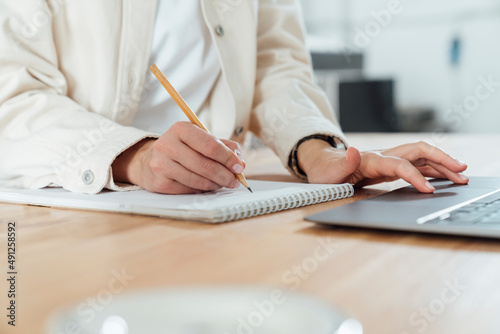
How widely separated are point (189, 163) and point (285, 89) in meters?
0.55

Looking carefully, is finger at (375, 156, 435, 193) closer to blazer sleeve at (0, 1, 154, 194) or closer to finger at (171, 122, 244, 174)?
finger at (171, 122, 244, 174)

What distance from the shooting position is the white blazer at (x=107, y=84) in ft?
2.86

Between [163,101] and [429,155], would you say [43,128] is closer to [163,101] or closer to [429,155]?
[163,101]

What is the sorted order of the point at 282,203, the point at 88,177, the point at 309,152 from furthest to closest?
the point at 309,152
the point at 88,177
the point at 282,203

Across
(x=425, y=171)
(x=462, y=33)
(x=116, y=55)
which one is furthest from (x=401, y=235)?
(x=462, y=33)

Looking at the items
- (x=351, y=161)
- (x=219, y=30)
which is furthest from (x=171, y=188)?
(x=219, y=30)

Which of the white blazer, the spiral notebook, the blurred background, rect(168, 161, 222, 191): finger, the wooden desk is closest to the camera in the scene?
the wooden desk

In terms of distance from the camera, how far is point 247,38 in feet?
4.07

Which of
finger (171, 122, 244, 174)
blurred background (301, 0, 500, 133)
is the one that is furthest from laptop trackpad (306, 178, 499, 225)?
blurred background (301, 0, 500, 133)

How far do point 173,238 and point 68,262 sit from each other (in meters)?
0.12

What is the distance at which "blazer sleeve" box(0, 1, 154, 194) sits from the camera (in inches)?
32.6

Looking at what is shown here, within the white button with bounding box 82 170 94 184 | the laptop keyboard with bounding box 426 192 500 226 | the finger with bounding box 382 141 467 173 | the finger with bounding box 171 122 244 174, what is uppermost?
the finger with bounding box 171 122 244 174

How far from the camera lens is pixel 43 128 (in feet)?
2.98

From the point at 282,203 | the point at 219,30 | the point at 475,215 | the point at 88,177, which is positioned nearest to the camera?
the point at 475,215
